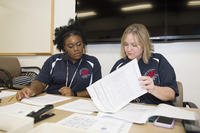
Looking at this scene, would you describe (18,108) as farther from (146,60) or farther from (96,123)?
(146,60)

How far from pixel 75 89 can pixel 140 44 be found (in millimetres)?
631

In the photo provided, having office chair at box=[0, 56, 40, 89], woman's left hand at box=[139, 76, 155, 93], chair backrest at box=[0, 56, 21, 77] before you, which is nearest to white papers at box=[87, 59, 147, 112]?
woman's left hand at box=[139, 76, 155, 93]

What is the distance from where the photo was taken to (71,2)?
2.56 m

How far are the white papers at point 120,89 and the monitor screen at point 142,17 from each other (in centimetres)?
118

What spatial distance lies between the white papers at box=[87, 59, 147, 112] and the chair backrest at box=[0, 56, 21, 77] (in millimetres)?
2185

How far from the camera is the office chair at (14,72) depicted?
8.50ft

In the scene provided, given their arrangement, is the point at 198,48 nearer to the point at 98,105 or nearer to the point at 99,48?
the point at 99,48

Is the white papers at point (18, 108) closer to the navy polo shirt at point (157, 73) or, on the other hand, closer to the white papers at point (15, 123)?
the white papers at point (15, 123)

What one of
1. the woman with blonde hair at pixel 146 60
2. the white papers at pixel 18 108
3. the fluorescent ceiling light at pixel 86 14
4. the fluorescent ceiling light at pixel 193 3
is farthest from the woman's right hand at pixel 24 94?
the fluorescent ceiling light at pixel 193 3

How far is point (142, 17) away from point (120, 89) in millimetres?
1328

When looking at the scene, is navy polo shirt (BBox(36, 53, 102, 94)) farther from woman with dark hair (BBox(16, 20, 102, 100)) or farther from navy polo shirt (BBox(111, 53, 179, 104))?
navy polo shirt (BBox(111, 53, 179, 104))

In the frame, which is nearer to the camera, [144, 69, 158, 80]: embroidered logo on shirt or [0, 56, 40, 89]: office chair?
[144, 69, 158, 80]: embroidered logo on shirt

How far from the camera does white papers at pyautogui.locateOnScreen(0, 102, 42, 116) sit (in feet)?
3.06

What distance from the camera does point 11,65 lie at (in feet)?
9.41
